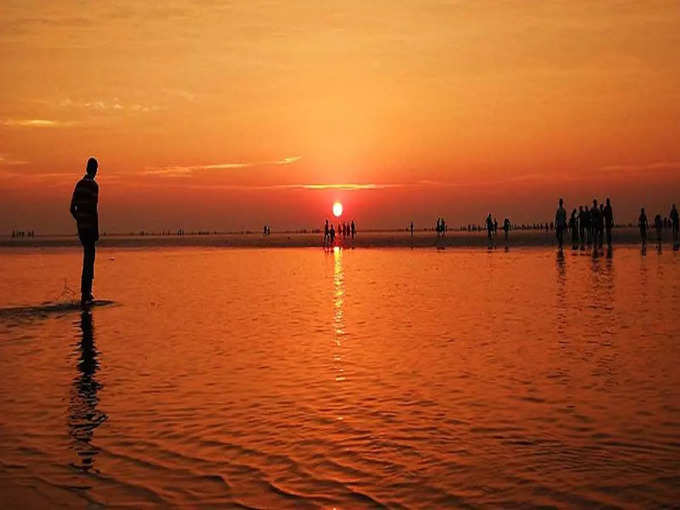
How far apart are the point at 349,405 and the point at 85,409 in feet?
8.40

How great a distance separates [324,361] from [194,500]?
5299 millimetres

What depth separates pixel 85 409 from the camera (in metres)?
7.57

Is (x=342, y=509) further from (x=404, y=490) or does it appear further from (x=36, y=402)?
(x=36, y=402)

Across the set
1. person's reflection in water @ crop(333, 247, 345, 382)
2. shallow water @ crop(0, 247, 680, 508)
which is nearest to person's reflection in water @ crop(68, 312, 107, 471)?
shallow water @ crop(0, 247, 680, 508)

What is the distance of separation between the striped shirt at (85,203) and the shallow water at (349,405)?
2350mm

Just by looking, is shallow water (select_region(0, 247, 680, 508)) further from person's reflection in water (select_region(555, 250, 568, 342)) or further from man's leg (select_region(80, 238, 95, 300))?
man's leg (select_region(80, 238, 95, 300))

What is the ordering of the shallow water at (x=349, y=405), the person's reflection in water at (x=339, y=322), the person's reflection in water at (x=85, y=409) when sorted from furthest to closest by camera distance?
the person's reflection in water at (x=339, y=322) → the person's reflection in water at (x=85, y=409) → the shallow water at (x=349, y=405)

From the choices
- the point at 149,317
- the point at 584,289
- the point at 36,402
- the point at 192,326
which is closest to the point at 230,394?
the point at 36,402

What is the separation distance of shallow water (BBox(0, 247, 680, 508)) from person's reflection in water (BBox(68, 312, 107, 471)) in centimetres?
3

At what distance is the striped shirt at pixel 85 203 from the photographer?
1748 cm

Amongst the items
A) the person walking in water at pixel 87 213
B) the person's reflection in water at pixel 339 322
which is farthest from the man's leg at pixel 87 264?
the person's reflection in water at pixel 339 322

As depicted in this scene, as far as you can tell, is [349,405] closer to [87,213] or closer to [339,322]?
[339,322]

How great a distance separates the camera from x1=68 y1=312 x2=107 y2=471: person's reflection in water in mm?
6117

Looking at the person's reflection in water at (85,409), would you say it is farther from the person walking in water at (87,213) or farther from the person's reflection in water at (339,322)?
the person walking in water at (87,213)
